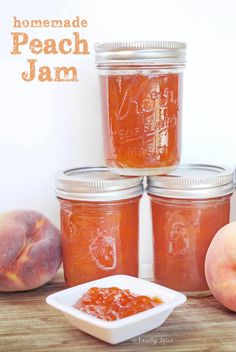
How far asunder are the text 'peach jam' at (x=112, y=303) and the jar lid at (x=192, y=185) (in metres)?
0.21

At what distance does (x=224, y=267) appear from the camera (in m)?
1.16

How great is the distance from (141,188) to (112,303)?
27cm

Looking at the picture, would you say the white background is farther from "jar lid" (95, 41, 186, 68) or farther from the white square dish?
the white square dish

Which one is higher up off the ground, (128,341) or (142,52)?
(142,52)

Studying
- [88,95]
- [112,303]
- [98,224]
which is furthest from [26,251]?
[88,95]

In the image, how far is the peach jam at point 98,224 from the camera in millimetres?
1229

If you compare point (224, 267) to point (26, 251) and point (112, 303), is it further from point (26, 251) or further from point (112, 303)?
point (26, 251)

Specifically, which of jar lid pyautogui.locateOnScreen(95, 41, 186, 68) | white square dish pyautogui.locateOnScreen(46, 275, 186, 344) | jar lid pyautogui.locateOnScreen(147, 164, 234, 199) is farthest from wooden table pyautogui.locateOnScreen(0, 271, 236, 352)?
jar lid pyautogui.locateOnScreen(95, 41, 186, 68)

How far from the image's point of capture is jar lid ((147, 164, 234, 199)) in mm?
→ 1225

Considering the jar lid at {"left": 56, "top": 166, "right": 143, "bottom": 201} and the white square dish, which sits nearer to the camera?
the white square dish

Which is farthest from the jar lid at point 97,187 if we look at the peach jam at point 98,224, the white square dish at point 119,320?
the white square dish at point 119,320

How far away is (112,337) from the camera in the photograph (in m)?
1.03

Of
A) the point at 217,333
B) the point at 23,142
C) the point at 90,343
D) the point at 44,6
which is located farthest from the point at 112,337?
the point at 44,6

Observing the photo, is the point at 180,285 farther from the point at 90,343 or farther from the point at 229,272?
the point at 90,343
